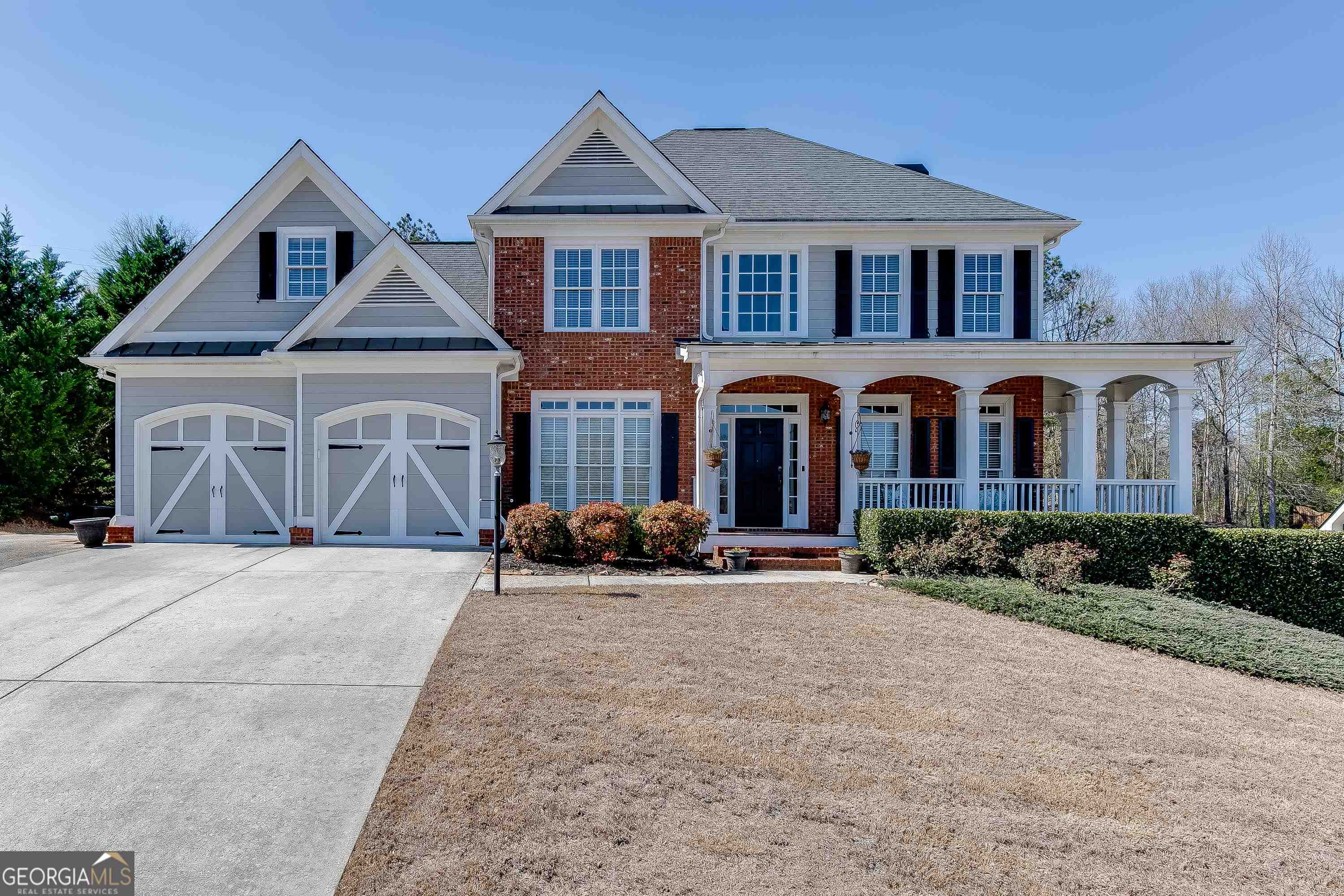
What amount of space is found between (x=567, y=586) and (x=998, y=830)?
20.4ft

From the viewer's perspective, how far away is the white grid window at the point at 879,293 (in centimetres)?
1295

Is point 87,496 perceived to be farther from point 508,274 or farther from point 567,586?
point 567,586

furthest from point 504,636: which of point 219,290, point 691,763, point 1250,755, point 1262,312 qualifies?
point 1262,312

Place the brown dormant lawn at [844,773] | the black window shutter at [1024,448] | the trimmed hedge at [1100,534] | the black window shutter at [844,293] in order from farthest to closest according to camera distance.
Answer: the black window shutter at [844,293], the black window shutter at [1024,448], the trimmed hedge at [1100,534], the brown dormant lawn at [844,773]

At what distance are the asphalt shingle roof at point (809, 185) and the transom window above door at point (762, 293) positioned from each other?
0.80 metres

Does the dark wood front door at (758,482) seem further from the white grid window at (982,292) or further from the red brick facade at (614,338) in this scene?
the white grid window at (982,292)

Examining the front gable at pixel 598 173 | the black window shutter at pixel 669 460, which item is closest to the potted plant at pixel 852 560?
the black window shutter at pixel 669 460

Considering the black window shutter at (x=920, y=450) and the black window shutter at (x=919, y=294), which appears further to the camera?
the black window shutter at (x=919, y=294)

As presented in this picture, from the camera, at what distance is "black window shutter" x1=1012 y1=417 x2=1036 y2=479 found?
41.3ft

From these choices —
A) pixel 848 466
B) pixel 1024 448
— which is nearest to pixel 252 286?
pixel 848 466

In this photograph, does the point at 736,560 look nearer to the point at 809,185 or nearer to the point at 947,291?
the point at 947,291

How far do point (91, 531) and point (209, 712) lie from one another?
903 cm

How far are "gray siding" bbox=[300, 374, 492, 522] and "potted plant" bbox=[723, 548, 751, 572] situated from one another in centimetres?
441

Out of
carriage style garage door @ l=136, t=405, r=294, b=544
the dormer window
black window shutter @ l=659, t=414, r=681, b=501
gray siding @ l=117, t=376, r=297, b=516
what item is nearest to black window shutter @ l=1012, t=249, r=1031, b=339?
black window shutter @ l=659, t=414, r=681, b=501
